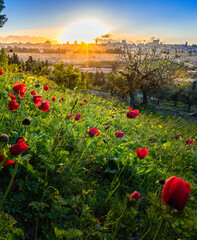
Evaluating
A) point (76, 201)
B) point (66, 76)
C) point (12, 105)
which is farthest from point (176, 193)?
point (66, 76)

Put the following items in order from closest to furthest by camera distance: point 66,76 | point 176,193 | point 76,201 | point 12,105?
point 176,193 → point 76,201 → point 12,105 → point 66,76

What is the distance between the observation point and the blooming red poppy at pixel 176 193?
83cm

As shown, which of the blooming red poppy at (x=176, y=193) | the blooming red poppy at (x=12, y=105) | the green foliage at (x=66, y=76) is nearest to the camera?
the blooming red poppy at (x=176, y=193)

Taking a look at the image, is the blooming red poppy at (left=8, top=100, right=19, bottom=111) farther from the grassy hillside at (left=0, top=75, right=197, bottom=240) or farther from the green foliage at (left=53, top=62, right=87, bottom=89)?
the green foliage at (left=53, top=62, right=87, bottom=89)

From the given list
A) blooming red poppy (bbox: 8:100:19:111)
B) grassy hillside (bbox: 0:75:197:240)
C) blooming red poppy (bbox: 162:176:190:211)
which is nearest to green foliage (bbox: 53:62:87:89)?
grassy hillside (bbox: 0:75:197:240)

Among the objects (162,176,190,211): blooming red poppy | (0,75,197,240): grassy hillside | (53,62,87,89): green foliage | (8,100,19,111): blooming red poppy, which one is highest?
(53,62,87,89): green foliage

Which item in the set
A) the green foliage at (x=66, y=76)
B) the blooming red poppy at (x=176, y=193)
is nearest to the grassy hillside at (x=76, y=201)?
the blooming red poppy at (x=176, y=193)

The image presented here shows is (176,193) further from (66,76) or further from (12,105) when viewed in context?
(66,76)

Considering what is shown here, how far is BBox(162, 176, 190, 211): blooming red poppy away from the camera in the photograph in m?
0.83

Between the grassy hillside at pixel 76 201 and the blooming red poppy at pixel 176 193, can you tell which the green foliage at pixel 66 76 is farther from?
the blooming red poppy at pixel 176 193

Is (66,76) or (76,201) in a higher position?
(66,76)

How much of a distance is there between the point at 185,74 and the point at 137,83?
4.81m

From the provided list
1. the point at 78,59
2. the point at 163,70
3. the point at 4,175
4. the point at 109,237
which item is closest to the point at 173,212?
the point at 109,237

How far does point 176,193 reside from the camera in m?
0.84
